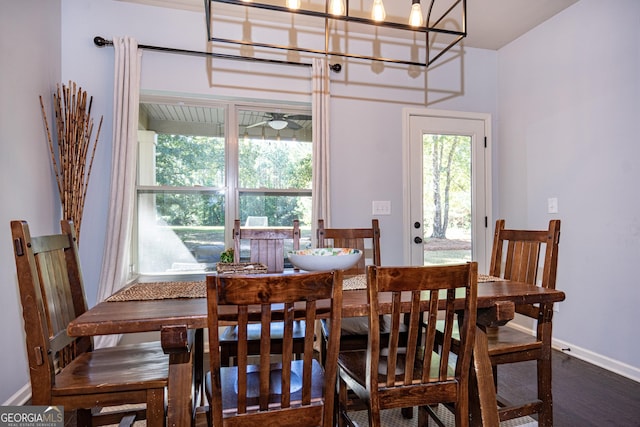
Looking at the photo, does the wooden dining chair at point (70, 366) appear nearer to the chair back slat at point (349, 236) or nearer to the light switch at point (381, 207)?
the chair back slat at point (349, 236)

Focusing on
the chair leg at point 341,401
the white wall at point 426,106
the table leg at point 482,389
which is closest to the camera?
the table leg at point 482,389

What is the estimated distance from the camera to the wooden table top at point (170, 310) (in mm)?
1177

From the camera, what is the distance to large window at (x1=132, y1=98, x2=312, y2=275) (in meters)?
3.00

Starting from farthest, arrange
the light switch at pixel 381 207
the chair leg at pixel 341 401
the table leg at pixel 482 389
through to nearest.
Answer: the light switch at pixel 381 207
the chair leg at pixel 341 401
the table leg at pixel 482 389

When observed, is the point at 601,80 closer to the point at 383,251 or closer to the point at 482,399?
the point at 383,251

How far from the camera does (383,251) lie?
335 centimetres

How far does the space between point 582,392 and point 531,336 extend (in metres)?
0.90

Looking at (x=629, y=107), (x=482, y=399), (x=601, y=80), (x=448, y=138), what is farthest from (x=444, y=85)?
(x=482, y=399)

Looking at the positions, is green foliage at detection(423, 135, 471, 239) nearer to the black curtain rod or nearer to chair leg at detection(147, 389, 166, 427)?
the black curtain rod

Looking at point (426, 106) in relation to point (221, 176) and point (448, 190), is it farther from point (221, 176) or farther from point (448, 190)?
point (221, 176)

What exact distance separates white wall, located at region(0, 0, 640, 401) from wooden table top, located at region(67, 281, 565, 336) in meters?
1.18

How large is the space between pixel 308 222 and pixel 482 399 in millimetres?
2085

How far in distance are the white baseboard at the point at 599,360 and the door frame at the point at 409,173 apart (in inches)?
36.3

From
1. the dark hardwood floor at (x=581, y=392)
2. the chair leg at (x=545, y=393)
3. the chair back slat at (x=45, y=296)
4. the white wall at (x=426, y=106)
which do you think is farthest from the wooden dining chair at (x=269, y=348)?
the white wall at (x=426, y=106)
